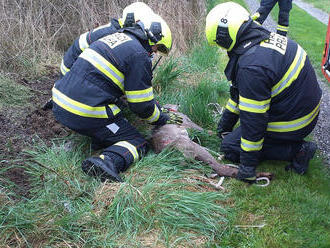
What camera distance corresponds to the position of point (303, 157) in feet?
10.7

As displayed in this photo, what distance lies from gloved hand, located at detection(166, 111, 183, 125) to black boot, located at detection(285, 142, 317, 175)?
4.17 feet

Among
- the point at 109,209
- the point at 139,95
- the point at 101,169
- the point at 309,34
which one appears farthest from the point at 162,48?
the point at 309,34

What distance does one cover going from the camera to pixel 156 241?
2.39 m

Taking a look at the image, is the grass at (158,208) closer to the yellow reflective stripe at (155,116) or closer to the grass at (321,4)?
the yellow reflective stripe at (155,116)

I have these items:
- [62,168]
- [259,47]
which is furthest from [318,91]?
[62,168]

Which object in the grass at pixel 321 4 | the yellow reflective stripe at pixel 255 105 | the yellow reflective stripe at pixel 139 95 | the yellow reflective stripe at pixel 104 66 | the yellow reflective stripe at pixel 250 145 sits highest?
the yellow reflective stripe at pixel 104 66

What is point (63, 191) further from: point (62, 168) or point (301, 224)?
point (301, 224)

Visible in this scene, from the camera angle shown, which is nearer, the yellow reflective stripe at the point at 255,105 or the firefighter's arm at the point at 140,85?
the yellow reflective stripe at the point at 255,105

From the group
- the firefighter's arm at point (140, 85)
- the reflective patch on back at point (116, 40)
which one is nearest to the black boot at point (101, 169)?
the firefighter's arm at point (140, 85)

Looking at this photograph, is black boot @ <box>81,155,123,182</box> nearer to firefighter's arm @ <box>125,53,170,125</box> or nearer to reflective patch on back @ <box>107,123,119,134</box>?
reflective patch on back @ <box>107,123,119,134</box>

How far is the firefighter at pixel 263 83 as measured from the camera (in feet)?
9.55

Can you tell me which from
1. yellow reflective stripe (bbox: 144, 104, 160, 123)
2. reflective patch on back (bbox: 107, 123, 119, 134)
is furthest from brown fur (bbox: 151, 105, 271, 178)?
reflective patch on back (bbox: 107, 123, 119, 134)

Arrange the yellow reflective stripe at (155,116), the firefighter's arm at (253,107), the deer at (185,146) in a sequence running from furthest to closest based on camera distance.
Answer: the yellow reflective stripe at (155,116), the deer at (185,146), the firefighter's arm at (253,107)

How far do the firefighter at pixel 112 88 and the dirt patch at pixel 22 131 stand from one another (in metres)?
0.54
